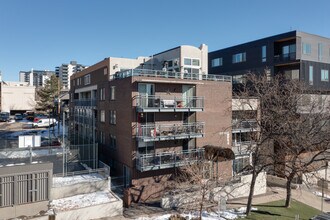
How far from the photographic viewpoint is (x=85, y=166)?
24.1 meters

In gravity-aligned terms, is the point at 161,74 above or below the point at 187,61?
below

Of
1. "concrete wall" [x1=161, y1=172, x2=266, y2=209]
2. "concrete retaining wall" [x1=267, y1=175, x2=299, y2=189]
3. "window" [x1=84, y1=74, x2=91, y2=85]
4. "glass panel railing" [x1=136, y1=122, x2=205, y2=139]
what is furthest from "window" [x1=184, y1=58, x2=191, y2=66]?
"concrete retaining wall" [x1=267, y1=175, x2=299, y2=189]

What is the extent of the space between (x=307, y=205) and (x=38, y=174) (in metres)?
23.9

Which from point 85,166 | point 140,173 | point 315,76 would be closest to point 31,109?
point 85,166

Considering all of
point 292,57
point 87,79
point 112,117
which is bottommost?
point 112,117

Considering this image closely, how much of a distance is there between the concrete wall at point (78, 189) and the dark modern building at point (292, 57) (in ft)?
80.8

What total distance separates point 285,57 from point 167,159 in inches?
914

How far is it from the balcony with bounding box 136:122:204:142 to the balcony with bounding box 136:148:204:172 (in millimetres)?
1476

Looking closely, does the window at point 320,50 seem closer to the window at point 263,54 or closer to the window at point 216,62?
the window at point 263,54

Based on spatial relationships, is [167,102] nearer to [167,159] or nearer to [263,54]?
[167,159]

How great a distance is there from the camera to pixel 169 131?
22.2m

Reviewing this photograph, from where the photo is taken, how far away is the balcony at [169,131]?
2077 centimetres

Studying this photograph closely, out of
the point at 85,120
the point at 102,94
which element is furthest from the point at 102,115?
the point at 85,120

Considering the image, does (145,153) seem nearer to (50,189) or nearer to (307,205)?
(50,189)
